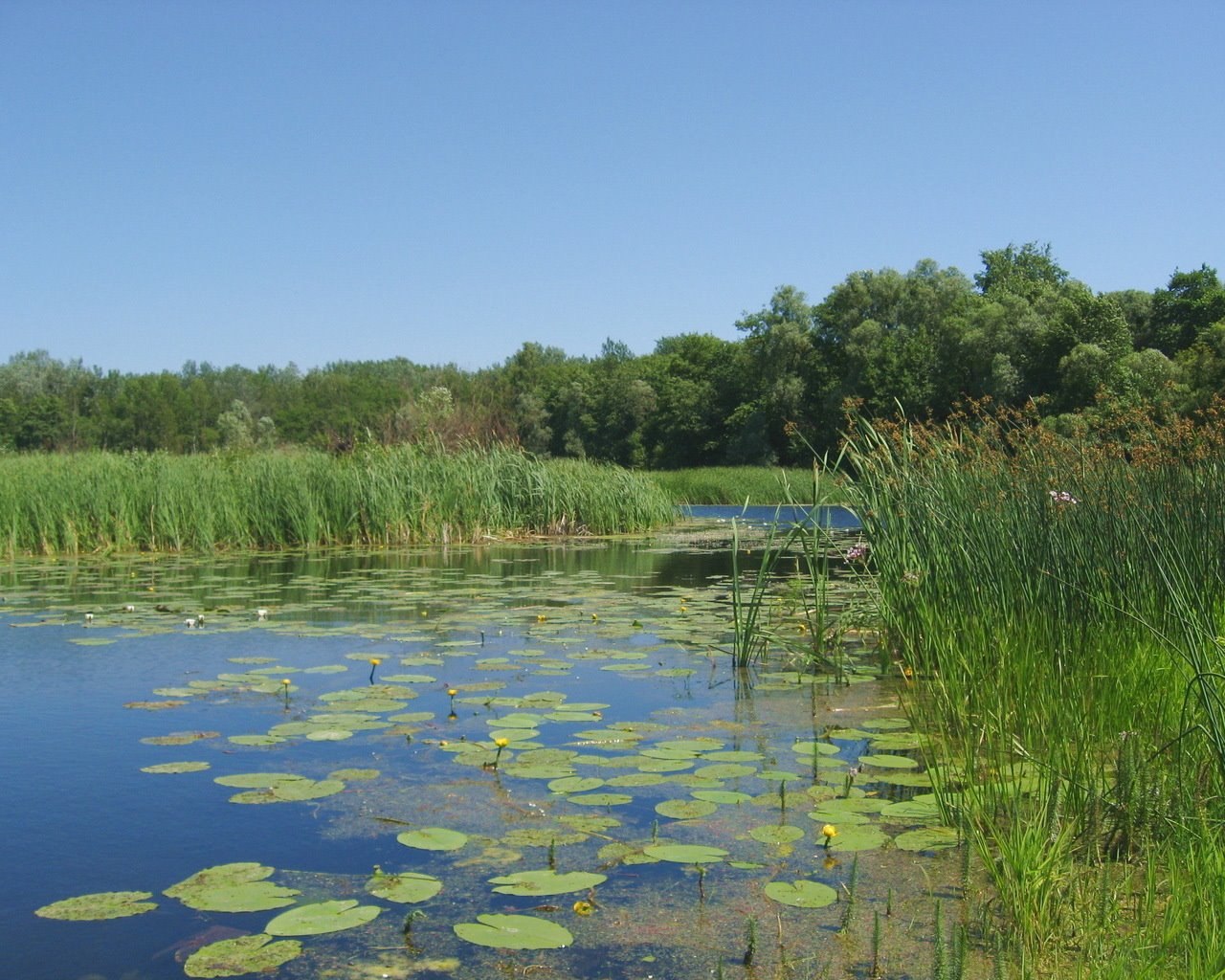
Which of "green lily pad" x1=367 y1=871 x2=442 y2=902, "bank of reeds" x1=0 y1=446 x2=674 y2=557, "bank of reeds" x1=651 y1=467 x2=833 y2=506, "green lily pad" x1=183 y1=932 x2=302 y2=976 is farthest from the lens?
"bank of reeds" x1=651 y1=467 x2=833 y2=506

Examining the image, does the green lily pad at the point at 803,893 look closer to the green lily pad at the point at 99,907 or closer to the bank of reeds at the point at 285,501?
the green lily pad at the point at 99,907

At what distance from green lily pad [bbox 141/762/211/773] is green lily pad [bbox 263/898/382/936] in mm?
1561

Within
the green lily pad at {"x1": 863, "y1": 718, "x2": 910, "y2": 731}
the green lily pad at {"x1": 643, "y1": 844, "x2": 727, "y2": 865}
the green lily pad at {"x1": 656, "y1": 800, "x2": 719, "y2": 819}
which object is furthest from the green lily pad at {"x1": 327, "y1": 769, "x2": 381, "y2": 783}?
the green lily pad at {"x1": 863, "y1": 718, "x2": 910, "y2": 731}

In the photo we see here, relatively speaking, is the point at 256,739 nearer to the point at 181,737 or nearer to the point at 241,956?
the point at 181,737

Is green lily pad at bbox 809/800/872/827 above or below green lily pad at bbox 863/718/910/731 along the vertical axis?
below

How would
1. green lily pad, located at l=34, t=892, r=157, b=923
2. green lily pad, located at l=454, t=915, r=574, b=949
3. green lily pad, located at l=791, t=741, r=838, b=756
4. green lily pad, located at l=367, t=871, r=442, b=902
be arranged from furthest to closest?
green lily pad, located at l=791, t=741, r=838, b=756
green lily pad, located at l=367, t=871, r=442, b=902
green lily pad, located at l=34, t=892, r=157, b=923
green lily pad, located at l=454, t=915, r=574, b=949

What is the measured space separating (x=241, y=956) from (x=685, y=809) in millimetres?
1601

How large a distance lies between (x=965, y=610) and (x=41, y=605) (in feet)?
23.8

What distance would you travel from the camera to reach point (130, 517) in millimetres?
13898

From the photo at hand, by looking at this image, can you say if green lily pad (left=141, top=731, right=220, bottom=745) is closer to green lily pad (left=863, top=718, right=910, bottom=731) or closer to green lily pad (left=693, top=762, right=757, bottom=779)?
green lily pad (left=693, top=762, right=757, bottom=779)

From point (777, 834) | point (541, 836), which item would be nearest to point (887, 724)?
point (777, 834)

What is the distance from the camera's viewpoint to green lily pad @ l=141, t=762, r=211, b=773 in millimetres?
4238

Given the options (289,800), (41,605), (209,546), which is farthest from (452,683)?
(209,546)

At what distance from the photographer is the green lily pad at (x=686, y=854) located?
10.6 ft
